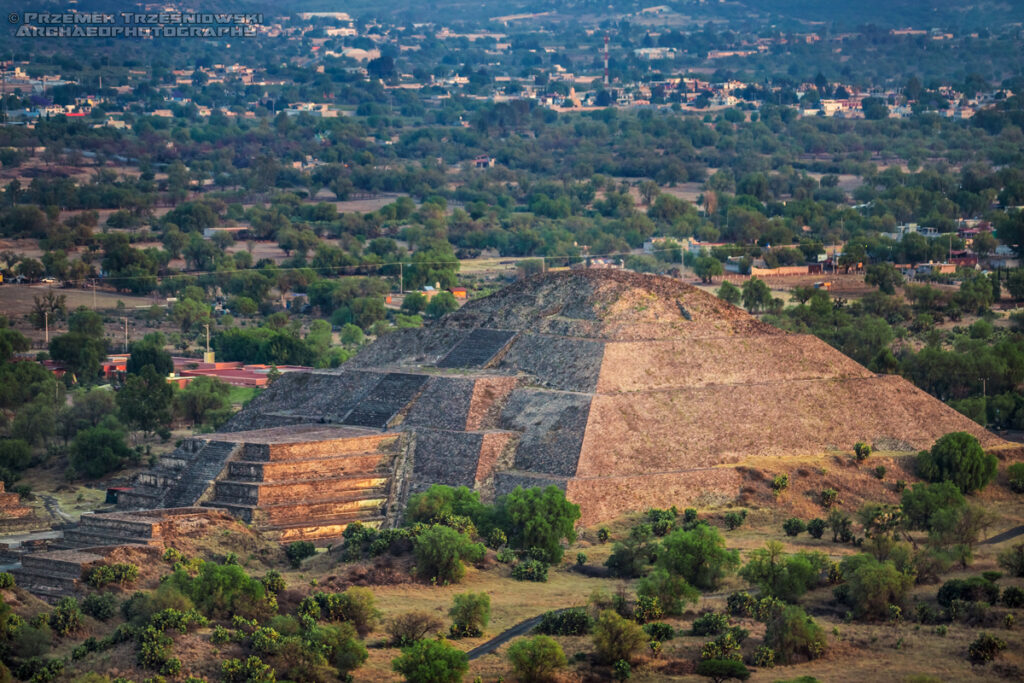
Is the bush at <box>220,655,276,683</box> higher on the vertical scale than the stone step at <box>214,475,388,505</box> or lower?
lower

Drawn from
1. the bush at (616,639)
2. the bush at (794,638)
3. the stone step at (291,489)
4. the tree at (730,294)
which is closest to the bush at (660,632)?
the bush at (616,639)

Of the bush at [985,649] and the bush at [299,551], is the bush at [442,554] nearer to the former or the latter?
the bush at [299,551]

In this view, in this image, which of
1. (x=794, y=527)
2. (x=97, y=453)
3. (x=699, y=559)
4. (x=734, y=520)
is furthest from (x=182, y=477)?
(x=794, y=527)

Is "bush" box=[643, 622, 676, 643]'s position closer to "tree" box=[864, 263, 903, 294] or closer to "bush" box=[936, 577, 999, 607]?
"bush" box=[936, 577, 999, 607]

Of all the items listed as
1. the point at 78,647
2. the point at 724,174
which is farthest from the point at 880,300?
the point at 724,174

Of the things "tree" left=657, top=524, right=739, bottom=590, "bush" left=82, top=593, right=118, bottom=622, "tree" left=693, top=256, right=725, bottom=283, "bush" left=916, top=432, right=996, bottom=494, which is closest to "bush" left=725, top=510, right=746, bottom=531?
"tree" left=657, top=524, right=739, bottom=590

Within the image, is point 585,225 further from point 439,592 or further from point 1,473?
point 439,592
